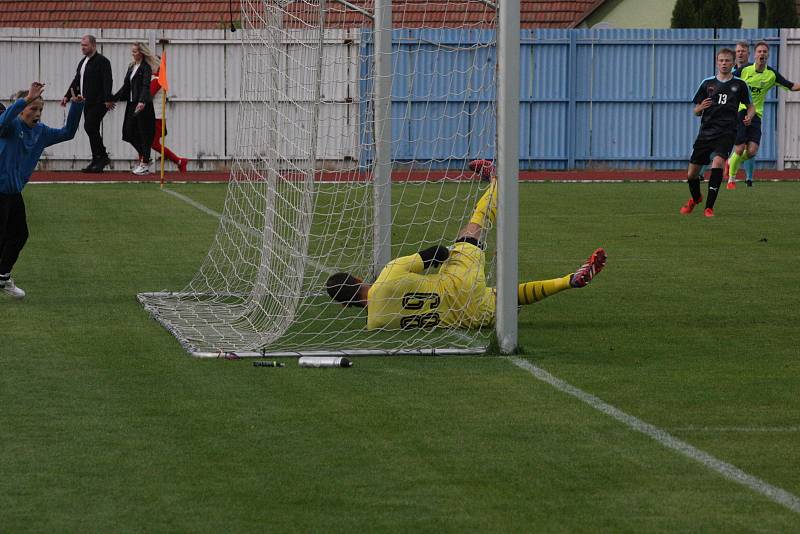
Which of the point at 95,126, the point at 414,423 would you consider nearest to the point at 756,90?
the point at 95,126

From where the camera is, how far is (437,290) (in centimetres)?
1009

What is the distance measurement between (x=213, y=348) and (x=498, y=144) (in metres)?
2.22

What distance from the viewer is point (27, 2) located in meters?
34.8

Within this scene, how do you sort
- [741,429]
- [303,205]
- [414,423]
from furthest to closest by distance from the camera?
1. [303,205]
2. [414,423]
3. [741,429]

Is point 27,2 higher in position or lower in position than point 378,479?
higher

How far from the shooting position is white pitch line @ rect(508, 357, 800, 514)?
6000 millimetres

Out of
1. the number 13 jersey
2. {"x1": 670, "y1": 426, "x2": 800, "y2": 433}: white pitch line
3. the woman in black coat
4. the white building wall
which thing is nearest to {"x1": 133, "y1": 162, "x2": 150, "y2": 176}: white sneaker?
the woman in black coat

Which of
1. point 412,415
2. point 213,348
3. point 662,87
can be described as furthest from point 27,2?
point 412,415

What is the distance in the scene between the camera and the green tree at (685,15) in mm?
34750

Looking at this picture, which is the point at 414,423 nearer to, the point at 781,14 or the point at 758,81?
the point at 758,81

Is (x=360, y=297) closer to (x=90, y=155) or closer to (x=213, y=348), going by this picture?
(x=213, y=348)

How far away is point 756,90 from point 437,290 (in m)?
14.1

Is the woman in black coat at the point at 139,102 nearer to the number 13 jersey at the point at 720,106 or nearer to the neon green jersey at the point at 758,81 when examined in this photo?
the neon green jersey at the point at 758,81

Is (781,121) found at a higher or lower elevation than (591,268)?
higher
